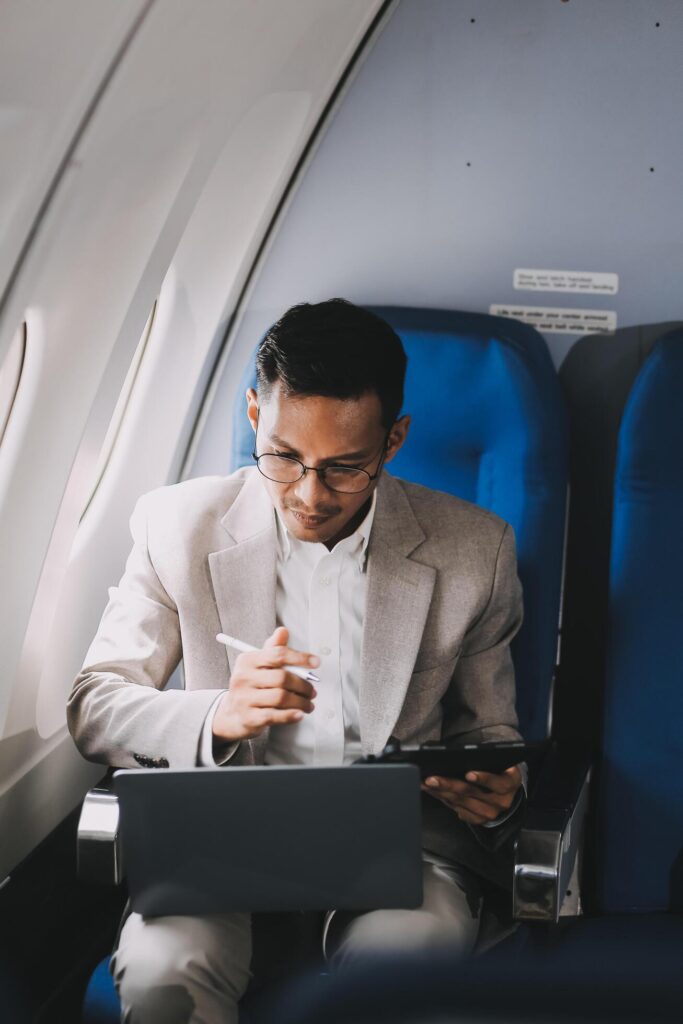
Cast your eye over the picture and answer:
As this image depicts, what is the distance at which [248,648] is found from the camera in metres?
1.75

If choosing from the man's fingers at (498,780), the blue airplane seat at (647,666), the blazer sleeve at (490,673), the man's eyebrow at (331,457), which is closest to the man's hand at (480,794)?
the man's fingers at (498,780)

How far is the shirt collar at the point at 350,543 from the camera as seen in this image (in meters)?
1.98

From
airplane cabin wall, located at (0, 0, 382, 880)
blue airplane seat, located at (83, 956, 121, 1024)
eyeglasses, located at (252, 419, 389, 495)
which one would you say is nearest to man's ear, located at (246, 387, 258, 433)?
eyeglasses, located at (252, 419, 389, 495)

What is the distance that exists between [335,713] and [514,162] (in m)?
1.28

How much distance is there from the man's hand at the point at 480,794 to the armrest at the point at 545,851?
5cm

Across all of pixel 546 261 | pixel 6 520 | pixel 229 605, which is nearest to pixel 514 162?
pixel 546 261

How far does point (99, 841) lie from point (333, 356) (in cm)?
89

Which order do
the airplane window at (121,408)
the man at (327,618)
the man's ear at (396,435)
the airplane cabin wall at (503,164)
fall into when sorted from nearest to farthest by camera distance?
the man at (327,618) → the man's ear at (396,435) → the airplane cabin wall at (503,164) → the airplane window at (121,408)

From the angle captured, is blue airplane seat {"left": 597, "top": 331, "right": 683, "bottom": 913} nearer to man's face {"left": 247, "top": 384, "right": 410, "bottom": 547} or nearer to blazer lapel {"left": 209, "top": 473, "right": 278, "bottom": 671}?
man's face {"left": 247, "top": 384, "right": 410, "bottom": 547}

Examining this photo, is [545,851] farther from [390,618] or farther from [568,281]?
[568,281]

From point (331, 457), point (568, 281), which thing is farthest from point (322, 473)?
point (568, 281)

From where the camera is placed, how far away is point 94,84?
1.70 metres

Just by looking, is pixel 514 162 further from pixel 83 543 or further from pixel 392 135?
pixel 83 543

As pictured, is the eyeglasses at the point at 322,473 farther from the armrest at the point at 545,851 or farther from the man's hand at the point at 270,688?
the armrest at the point at 545,851
